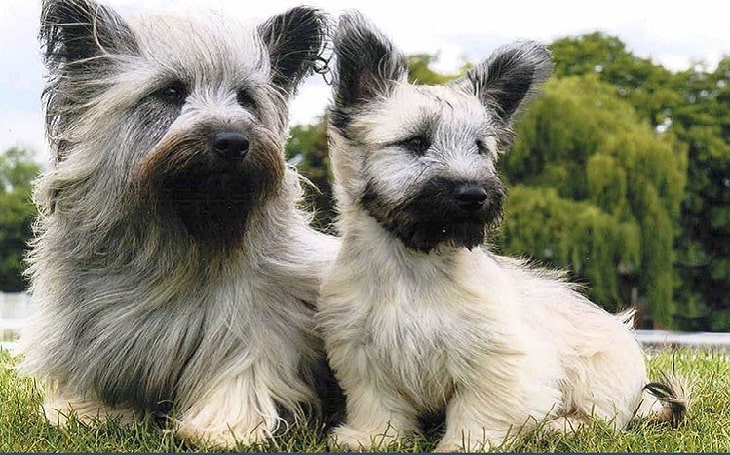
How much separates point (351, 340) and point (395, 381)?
0.89 ft

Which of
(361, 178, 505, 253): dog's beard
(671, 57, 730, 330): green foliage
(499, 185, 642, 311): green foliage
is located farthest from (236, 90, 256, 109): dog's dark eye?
(671, 57, 730, 330): green foliage

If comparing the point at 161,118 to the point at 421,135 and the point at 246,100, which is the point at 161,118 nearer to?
the point at 246,100

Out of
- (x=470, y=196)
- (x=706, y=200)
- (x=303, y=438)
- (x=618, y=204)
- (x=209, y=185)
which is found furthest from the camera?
(x=706, y=200)

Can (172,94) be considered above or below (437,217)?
above

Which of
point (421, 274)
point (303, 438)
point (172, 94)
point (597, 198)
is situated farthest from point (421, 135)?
point (597, 198)

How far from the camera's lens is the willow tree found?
26.5 meters

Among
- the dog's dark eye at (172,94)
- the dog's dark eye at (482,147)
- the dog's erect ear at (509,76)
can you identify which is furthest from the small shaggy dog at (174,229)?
the dog's dark eye at (482,147)

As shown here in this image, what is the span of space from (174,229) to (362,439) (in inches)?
51.3

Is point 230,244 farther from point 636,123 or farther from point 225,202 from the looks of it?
point 636,123

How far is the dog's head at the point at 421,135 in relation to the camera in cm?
453

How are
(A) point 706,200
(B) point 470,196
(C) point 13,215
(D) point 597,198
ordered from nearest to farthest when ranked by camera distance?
(B) point 470,196 → (D) point 597,198 → (C) point 13,215 → (A) point 706,200

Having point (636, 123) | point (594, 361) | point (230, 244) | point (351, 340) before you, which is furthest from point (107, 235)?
point (636, 123)

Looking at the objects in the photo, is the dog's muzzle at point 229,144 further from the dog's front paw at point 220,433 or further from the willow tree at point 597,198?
the willow tree at point 597,198

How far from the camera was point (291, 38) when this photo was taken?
207 inches
